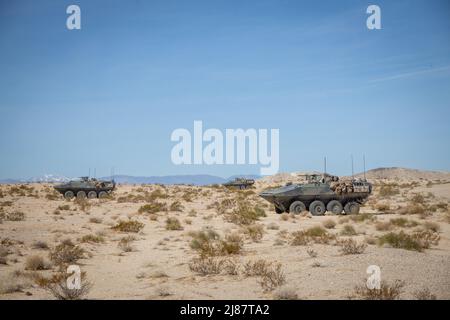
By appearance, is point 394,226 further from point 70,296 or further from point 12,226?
point 12,226

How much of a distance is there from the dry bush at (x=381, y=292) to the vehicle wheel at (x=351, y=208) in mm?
15878

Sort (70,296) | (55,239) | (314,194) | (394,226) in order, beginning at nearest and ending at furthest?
(70,296)
(55,239)
(394,226)
(314,194)

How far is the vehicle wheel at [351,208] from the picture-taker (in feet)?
79.3

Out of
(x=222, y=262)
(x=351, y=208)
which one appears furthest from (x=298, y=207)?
(x=222, y=262)

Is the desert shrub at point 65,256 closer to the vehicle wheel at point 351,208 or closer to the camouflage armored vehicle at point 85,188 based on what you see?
the vehicle wheel at point 351,208

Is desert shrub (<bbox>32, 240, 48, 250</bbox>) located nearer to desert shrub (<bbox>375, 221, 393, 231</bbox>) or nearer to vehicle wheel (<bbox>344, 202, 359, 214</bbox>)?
desert shrub (<bbox>375, 221, 393, 231</bbox>)

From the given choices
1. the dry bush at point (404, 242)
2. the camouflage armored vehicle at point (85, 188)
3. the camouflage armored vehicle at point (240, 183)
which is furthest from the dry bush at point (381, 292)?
the camouflage armored vehicle at point (240, 183)

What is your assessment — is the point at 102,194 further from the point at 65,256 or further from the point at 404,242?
the point at 404,242

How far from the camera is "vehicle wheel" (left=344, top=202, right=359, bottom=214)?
24.2 m

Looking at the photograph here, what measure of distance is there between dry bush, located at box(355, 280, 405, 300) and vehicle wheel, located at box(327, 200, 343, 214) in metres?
15.5

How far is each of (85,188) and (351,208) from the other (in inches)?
969
